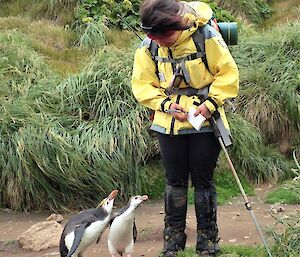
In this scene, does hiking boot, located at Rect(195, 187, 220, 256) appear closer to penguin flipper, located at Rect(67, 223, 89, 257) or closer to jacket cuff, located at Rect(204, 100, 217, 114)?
jacket cuff, located at Rect(204, 100, 217, 114)

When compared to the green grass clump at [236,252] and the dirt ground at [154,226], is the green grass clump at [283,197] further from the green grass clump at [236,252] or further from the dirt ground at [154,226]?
the green grass clump at [236,252]

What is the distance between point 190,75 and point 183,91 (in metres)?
0.14

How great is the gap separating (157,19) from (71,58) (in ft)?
15.7

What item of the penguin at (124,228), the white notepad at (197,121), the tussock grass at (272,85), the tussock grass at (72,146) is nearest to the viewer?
the white notepad at (197,121)

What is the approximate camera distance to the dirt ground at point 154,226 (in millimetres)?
4879

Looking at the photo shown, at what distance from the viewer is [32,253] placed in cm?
489

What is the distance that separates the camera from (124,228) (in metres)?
4.04

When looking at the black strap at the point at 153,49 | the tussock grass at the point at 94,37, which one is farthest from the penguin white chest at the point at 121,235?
the tussock grass at the point at 94,37

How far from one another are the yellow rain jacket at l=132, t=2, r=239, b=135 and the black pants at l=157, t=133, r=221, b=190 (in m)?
0.07

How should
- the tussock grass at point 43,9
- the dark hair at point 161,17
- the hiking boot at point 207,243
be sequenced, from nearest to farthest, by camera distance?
the dark hair at point 161,17, the hiking boot at point 207,243, the tussock grass at point 43,9

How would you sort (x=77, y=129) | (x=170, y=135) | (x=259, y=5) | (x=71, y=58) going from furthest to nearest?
(x=259, y=5) < (x=71, y=58) < (x=77, y=129) < (x=170, y=135)

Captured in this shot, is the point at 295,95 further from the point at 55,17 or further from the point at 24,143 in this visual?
the point at 55,17

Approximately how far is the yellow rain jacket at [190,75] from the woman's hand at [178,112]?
0.03m

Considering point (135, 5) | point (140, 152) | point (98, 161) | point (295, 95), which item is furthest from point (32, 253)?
point (135, 5)
